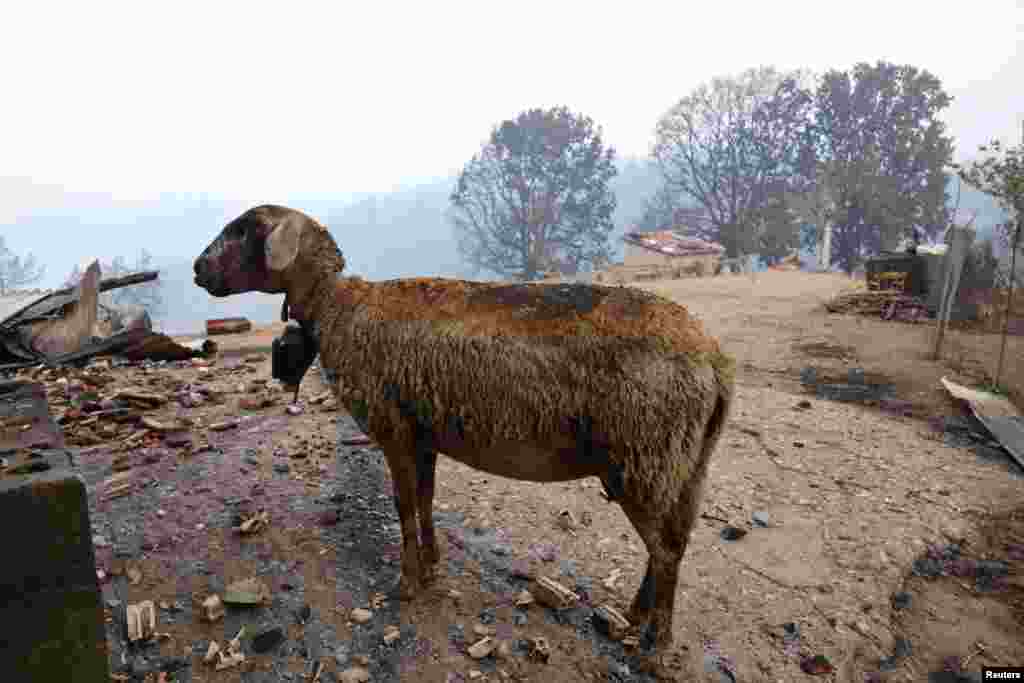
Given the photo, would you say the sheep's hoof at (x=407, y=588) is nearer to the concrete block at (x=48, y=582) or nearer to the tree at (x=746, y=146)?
the concrete block at (x=48, y=582)

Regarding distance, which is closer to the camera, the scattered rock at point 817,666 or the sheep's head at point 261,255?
the scattered rock at point 817,666

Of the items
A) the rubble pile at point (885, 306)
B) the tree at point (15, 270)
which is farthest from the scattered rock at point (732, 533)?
the tree at point (15, 270)

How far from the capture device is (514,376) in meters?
3.38

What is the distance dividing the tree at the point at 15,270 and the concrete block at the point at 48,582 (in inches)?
2244

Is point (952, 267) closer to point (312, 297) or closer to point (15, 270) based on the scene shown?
point (312, 297)

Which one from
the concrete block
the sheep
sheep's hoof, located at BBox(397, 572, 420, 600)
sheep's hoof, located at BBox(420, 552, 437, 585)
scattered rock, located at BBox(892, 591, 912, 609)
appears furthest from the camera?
scattered rock, located at BBox(892, 591, 912, 609)

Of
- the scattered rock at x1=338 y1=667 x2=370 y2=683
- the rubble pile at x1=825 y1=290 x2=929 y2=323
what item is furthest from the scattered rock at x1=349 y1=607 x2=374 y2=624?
the rubble pile at x1=825 y1=290 x2=929 y2=323

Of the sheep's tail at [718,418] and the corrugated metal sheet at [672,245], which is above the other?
the corrugated metal sheet at [672,245]

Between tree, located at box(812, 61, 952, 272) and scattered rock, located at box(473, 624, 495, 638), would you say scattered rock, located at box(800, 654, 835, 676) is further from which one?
tree, located at box(812, 61, 952, 272)

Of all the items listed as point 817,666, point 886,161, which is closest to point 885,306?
point 817,666

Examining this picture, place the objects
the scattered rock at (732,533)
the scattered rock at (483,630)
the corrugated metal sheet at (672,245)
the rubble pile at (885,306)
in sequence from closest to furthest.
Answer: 1. the scattered rock at (483,630)
2. the scattered rock at (732,533)
3. the rubble pile at (885,306)
4. the corrugated metal sheet at (672,245)

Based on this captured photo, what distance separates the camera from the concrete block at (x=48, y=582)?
7.15 feet

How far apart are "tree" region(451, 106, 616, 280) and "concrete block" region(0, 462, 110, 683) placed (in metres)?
42.7

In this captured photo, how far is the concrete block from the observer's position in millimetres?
2180
